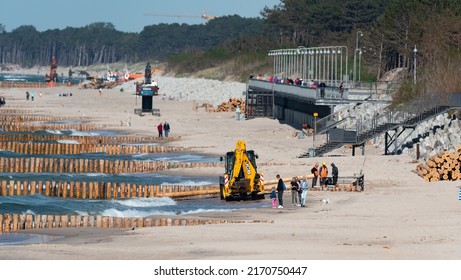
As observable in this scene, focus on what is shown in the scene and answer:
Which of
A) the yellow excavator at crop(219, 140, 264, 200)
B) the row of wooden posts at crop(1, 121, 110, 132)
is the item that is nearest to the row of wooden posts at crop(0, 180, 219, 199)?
the yellow excavator at crop(219, 140, 264, 200)

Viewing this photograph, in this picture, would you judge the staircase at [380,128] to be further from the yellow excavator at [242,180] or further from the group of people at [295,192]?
the group of people at [295,192]

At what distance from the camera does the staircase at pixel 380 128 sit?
57.2 m

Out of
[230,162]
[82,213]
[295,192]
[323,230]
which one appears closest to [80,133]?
[230,162]

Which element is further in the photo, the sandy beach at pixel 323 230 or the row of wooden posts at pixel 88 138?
the row of wooden posts at pixel 88 138

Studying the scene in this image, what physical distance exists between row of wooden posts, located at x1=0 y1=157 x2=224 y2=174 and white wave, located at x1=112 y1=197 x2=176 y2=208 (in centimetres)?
1166

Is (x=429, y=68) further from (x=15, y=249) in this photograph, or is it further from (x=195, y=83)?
(x=195, y=83)

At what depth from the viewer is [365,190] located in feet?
149

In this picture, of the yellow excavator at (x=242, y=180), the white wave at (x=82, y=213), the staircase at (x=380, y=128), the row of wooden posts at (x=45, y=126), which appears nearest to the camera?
the white wave at (x=82, y=213)

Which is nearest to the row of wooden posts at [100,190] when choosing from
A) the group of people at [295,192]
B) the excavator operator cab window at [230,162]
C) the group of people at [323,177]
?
the excavator operator cab window at [230,162]

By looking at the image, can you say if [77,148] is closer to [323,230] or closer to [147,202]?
[147,202]

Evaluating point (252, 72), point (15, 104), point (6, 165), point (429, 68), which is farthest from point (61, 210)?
point (252, 72)

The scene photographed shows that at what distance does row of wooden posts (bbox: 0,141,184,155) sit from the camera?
67000 mm

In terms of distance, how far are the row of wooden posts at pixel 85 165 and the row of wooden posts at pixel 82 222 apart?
20.8 m
